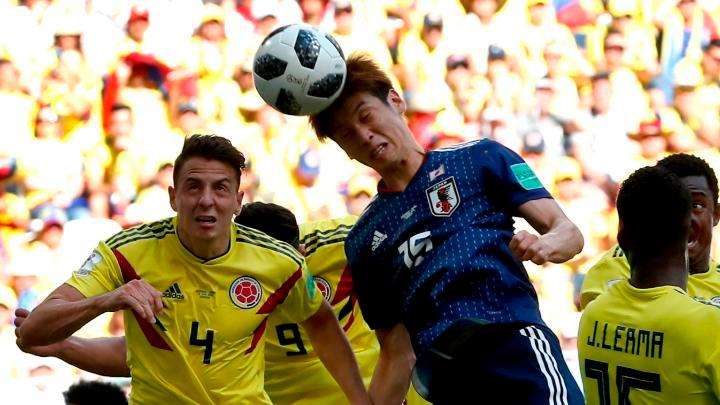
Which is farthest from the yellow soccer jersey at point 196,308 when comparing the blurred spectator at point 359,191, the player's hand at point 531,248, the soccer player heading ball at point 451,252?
the blurred spectator at point 359,191

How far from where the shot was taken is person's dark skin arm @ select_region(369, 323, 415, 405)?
4492mm

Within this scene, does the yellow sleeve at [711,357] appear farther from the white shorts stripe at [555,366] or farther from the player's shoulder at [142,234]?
the player's shoulder at [142,234]

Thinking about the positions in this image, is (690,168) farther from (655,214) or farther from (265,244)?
(265,244)

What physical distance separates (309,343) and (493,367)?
230 centimetres

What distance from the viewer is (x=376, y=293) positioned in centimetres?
432

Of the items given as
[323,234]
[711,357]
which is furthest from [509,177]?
[323,234]

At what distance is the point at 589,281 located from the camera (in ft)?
15.2

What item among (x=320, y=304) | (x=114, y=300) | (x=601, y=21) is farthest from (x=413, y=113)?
(x=114, y=300)

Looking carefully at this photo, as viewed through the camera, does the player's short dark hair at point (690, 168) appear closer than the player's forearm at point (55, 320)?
No

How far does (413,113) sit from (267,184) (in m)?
1.75

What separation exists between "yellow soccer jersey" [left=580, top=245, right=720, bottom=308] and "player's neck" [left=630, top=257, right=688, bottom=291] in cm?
77

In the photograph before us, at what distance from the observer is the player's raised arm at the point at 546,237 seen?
138 inches

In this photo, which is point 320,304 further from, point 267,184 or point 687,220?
point 267,184

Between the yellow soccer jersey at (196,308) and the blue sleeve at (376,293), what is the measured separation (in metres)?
0.70
